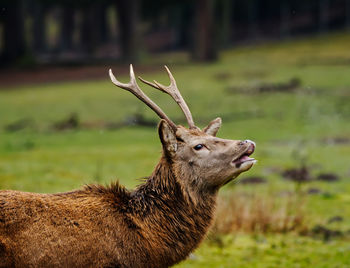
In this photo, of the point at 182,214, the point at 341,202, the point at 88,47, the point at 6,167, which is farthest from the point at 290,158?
the point at 88,47

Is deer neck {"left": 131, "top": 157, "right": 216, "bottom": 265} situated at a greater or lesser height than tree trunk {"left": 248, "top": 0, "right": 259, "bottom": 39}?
greater

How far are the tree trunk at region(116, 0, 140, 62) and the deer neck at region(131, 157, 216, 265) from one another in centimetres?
3802

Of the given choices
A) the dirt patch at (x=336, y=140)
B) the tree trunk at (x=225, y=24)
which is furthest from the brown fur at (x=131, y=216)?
the tree trunk at (x=225, y=24)

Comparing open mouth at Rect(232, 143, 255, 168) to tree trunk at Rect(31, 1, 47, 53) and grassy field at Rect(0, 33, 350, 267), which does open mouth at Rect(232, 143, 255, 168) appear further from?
tree trunk at Rect(31, 1, 47, 53)

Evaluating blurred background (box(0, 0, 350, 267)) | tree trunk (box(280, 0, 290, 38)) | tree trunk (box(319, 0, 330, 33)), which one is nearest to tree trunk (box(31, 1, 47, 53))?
blurred background (box(0, 0, 350, 267))

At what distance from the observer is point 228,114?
26281 mm

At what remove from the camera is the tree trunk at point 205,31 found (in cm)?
4325

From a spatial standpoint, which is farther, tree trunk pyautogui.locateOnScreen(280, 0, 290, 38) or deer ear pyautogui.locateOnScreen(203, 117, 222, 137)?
tree trunk pyautogui.locateOnScreen(280, 0, 290, 38)

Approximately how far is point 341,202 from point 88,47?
140 ft

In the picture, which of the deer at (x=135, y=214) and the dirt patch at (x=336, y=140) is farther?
the dirt patch at (x=336, y=140)

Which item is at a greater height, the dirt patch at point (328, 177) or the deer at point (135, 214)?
the deer at point (135, 214)

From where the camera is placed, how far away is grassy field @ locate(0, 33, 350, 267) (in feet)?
35.9

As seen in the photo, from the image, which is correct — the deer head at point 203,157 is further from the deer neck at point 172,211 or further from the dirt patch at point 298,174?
the dirt patch at point 298,174

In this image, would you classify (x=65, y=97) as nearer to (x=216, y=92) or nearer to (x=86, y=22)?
(x=216, y=92)
